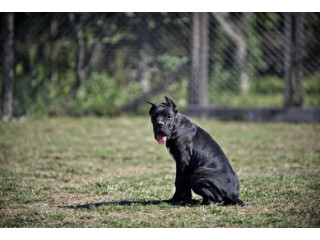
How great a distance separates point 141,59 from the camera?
1459 centimetres

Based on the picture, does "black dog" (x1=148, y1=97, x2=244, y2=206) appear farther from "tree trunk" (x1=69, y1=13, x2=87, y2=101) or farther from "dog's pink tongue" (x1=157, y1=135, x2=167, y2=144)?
"tree trunk" (x1=69, y1=13, x2=87, y2=101)

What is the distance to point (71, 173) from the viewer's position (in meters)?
8.41

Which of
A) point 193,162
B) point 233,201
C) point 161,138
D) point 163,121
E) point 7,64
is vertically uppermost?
point 7,64

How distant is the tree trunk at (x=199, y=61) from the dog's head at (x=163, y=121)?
8.16 meters

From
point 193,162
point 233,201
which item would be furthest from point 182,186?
point 233,201

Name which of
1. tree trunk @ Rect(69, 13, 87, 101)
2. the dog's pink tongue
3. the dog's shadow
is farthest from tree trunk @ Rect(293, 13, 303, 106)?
the dog's pink tongue

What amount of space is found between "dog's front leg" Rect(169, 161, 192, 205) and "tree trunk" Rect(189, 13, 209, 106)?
27.0ft

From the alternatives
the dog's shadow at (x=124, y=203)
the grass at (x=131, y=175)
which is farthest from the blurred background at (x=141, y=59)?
the dog's shadow at (x=124, y=203)

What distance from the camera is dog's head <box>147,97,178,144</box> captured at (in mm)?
5934

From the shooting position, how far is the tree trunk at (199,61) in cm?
1413

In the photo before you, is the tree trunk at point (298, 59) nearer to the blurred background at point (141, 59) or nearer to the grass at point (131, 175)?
the blurred background at point (141, 59)

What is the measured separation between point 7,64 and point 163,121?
29.5 feet

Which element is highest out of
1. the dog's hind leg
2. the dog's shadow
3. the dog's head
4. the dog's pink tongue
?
the dog's head

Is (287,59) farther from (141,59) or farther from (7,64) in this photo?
(7,64)
